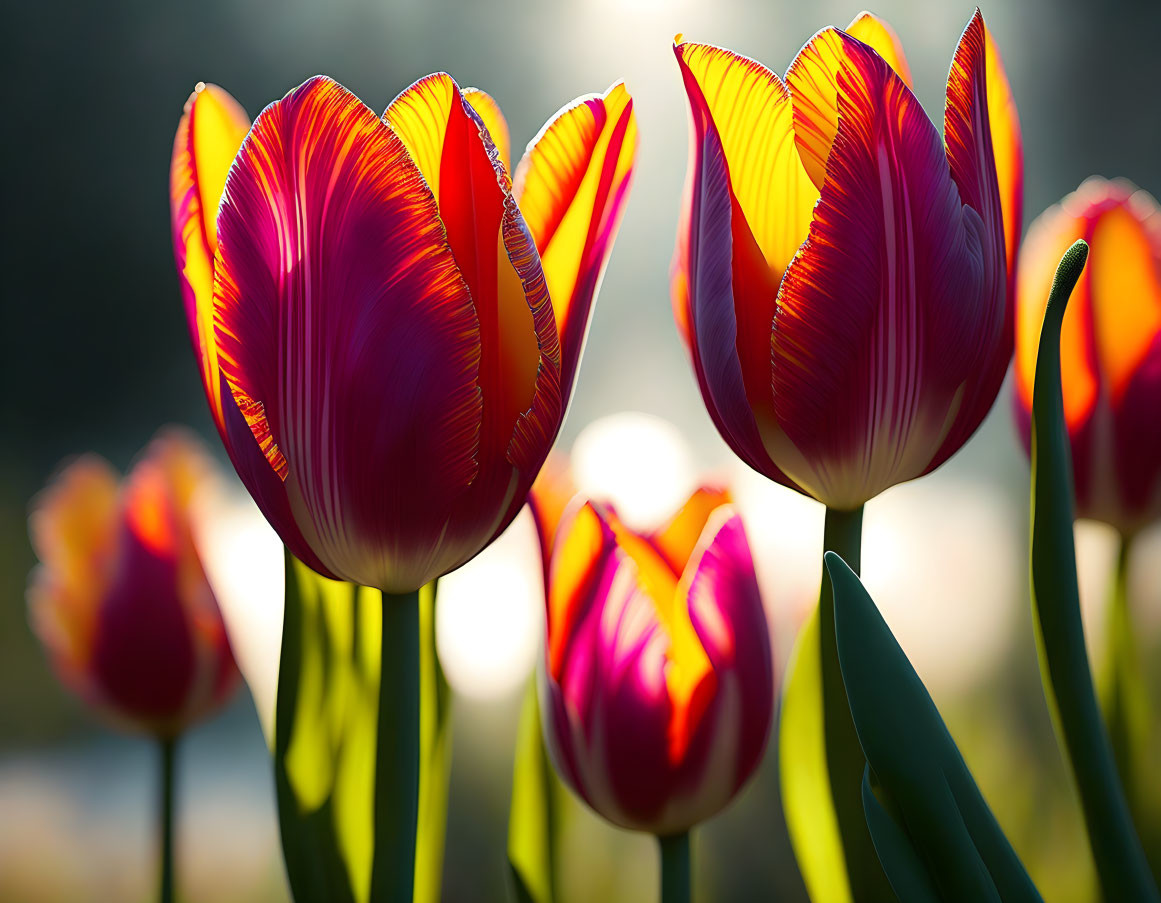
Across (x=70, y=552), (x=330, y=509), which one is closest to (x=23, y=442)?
(x=70, y=552)

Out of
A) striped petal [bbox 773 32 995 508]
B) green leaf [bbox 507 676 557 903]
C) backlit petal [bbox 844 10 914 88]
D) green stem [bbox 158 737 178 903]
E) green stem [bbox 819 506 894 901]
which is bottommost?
green stem [bbox 158 737 178 903]

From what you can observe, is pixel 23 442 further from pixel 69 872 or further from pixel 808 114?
pixel 808 114

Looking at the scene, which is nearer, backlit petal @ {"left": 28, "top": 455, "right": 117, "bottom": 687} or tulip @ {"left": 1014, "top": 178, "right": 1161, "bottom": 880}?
tulip @ {"left": 1014, "top": 178, "right": 1161, "bottom": 880}

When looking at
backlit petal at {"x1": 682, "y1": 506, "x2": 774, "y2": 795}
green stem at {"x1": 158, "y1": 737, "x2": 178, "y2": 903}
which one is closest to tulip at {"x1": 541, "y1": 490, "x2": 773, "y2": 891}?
backlit petal at {"x1": 682, "y1": 506, "x2": 774, "y2": 795}

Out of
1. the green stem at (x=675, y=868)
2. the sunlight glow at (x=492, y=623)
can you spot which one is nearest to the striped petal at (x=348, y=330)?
the green stem at (x=675, y=868)

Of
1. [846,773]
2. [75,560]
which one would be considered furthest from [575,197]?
[75,560]

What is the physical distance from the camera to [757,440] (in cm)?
18

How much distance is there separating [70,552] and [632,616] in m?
0.26

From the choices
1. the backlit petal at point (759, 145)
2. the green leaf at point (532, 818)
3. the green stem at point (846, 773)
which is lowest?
the green leaf at point (532, 818)

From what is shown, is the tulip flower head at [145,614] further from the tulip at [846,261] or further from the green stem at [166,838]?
the tulip at [846,261]

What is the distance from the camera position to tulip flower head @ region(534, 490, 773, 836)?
0.20 metres

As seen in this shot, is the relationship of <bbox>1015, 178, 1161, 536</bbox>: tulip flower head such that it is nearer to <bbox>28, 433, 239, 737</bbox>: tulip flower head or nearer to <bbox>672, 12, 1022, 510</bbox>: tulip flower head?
<bbox>672, 12, 1022, 510</bbox>: tulip flower head

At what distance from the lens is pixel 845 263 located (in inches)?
6.7

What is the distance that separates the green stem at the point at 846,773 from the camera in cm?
21
